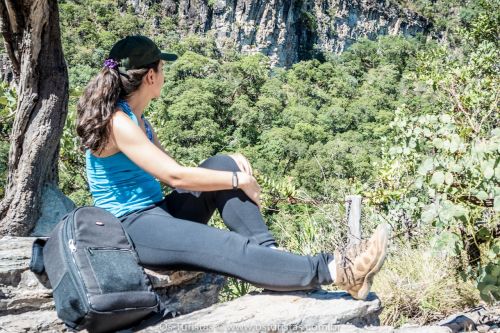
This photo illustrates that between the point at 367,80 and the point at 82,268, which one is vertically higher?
the point at 82,268

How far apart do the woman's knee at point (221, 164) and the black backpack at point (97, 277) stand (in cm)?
38

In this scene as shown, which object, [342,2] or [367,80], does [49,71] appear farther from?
[342,2]

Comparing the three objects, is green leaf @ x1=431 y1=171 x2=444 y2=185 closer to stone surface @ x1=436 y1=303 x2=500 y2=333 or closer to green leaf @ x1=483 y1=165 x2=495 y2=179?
green leaf @ x1=483 y1=165 x2=495 y2=179

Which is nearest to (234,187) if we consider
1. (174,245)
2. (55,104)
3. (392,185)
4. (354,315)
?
(174,245)

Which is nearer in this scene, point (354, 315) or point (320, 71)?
point (354, 315)

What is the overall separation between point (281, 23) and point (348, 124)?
1648 centimetres

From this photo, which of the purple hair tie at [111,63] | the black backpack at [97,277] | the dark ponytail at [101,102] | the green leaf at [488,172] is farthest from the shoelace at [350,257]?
the purple hair tie at [111,63]

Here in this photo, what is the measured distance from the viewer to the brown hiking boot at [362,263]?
1.65m

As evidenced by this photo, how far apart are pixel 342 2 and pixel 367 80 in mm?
13196

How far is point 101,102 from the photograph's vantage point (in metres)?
1.78

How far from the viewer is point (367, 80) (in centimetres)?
5088

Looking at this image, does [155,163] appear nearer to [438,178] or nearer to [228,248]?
[228,248]

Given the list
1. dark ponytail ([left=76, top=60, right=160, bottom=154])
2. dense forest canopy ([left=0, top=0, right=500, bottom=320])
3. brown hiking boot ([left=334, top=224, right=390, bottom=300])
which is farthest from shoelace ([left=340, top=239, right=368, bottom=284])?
dark ponytail ([left=76, top=60, right=160, bottom=154])

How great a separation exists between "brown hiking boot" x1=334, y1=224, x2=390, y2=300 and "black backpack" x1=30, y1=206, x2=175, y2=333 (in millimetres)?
572
